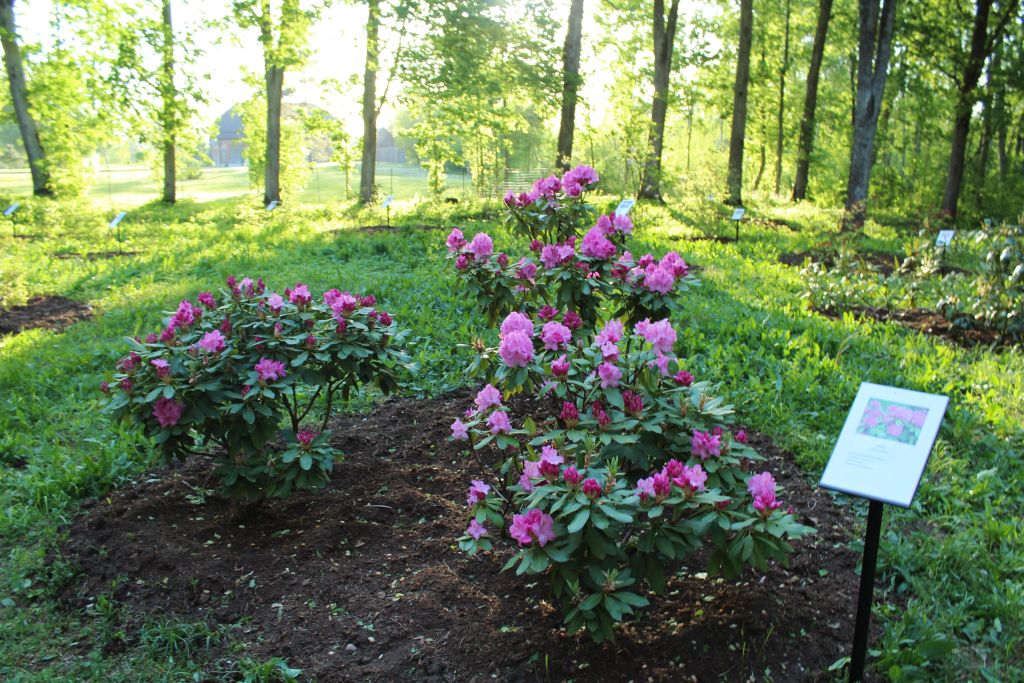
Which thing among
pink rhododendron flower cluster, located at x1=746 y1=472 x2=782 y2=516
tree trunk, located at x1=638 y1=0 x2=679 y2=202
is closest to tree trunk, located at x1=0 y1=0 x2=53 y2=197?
tree trunk, located at x1=638 y1=0 x2=679 y2=202

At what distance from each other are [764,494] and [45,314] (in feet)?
24.8

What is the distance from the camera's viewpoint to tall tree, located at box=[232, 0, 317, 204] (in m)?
16.7

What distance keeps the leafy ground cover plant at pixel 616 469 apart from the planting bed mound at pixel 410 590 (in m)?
0.22

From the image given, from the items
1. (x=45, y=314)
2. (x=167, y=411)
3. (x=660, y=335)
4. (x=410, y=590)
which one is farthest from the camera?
(x=45, y=314)

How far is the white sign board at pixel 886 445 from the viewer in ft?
6.66

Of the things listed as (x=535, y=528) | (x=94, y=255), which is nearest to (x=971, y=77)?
(x=94, y=255)

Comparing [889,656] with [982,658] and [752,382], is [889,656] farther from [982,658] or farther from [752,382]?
[752,382]

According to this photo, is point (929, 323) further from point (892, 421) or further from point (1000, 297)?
point (892, 421)

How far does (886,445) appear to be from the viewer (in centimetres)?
213

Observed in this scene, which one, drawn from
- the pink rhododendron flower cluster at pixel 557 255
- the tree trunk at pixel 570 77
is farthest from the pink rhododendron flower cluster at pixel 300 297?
the tree trunk at pixel 570 77

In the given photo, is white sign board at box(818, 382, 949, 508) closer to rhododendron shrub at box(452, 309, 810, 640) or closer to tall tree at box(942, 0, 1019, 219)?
rhododendron shrub at box(452, 309, 810, 640)

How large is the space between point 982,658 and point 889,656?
37 centimetres

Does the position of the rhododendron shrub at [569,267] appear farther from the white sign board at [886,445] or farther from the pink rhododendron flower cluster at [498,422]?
the white sign board at [886,445]

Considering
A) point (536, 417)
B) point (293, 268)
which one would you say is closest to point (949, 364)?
point (536, 417)
